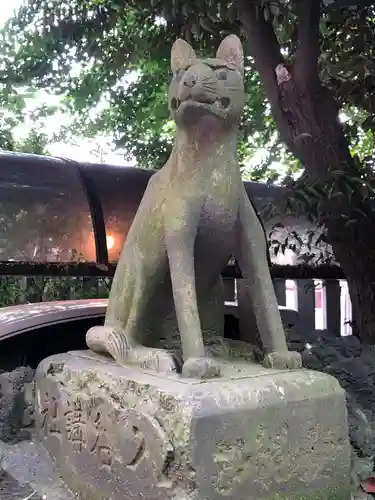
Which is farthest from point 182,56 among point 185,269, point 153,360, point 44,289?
point 44,289

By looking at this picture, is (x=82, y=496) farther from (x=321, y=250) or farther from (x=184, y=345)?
(x=321, y=250)

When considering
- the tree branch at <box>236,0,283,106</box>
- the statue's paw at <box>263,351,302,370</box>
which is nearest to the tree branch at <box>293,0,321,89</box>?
the tree branch at <box>236,0,283,106</box>

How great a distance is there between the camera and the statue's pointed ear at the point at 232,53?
1.73 m

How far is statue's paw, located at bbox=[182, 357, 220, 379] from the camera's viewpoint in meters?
1.53

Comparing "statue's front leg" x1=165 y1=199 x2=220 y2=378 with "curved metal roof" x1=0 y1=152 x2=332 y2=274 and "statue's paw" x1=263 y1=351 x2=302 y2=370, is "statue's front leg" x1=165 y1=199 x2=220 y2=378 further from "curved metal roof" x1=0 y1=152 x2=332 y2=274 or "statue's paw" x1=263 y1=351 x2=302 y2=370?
"curved metal roof" x1=0 y1=152 x2=332 y2=274

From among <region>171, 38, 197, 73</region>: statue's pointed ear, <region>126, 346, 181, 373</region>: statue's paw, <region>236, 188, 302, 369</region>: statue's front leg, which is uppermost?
<region>171, 38, 197, 73</region>: statue's pointed ear

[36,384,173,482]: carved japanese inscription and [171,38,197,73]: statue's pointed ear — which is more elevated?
[171,38,197,73]: statue's pointed ear

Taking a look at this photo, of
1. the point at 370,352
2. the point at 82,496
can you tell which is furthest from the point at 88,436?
the point at 370,352

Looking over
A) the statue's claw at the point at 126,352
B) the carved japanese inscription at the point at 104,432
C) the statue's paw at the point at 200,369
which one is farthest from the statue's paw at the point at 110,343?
the statue's paw at the point at 200,369

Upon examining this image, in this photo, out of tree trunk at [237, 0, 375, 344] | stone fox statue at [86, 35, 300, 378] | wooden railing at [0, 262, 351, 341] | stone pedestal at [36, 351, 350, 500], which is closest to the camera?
stone pedestal at [36, 351, 350, 500]

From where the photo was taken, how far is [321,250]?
417cm

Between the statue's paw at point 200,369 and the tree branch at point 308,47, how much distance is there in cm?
201

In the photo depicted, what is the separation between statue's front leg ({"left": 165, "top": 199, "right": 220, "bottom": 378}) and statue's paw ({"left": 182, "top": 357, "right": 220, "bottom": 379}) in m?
0.04

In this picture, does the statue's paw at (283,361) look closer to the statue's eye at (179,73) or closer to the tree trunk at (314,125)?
the statue's eye at (179,73)
